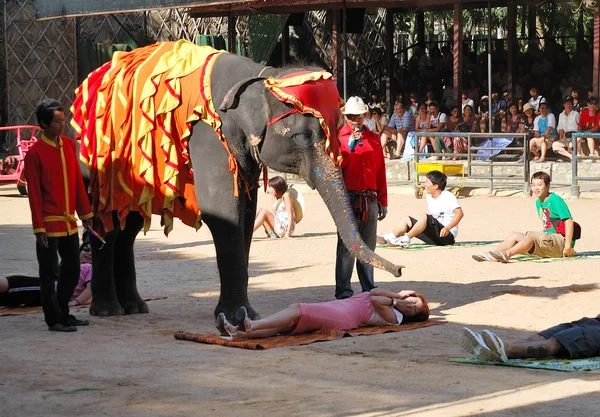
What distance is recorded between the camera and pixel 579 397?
609cm

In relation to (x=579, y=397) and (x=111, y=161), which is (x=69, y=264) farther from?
(x=579, y=397)

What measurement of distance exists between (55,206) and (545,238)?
5874 mm

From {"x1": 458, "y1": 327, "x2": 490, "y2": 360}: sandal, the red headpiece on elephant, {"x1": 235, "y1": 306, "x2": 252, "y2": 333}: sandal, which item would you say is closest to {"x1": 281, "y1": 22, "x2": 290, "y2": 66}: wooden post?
the red headpiece on elephant

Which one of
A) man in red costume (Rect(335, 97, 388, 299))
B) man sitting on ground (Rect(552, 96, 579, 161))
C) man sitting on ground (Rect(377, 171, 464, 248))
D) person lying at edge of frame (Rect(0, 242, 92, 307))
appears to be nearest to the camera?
person lying at edge of frame (Rect(0, 242, 92, 307))

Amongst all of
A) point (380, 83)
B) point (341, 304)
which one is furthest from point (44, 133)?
point (380, 83)

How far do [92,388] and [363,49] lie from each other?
25.0m

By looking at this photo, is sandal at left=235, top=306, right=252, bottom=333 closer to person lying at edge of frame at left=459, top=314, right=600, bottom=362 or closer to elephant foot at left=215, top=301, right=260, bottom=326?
elephant foot at left=215, top=301, right=260, bottom=326

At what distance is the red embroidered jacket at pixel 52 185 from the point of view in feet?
27.4

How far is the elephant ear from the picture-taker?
8.62 m

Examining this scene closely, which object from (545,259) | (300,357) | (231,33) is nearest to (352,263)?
(300,357)

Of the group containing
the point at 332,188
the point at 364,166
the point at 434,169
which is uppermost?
the point at 364,166

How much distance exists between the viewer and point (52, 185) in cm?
842

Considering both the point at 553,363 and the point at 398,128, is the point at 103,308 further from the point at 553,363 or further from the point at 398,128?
the point at 398,128

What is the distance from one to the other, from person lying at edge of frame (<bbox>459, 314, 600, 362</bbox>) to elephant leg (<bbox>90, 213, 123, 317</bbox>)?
336 centimetres
